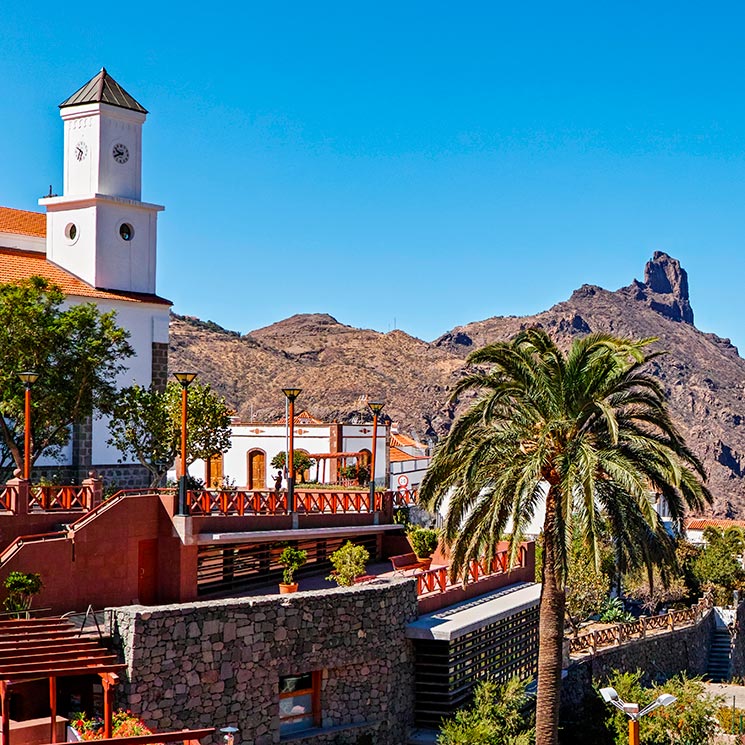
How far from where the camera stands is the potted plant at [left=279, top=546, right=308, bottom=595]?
2366 centimetres

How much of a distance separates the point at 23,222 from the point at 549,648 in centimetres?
2494

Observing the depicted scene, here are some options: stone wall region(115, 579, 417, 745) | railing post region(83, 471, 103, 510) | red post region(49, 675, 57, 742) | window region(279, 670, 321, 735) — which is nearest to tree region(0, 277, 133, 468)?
railing post region(83, 471, 103, 510)

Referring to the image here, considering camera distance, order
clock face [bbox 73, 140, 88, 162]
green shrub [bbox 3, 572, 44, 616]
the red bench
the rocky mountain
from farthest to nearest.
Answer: the rocky mountain < clock face [bbox 73, 140, 88, 162] < the red bench < green shrub [bbox 3, 572, 44, 616]

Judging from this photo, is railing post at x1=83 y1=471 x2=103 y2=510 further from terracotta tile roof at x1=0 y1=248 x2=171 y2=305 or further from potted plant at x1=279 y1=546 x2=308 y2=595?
terracotta tile roof at x1=0 y1=248 x2=171 y2=305

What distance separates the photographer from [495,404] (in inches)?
843

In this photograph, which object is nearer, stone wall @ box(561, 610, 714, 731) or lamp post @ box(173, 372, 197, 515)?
lamp post @ box(173, 372, 197, 515)

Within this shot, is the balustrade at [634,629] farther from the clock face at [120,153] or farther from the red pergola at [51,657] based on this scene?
the clock face at [120,153]

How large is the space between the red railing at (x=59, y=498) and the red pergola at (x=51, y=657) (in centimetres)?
408

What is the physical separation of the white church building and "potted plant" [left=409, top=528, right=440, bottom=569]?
9.32 metres

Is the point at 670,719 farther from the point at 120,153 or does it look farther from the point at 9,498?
the point at 120,153

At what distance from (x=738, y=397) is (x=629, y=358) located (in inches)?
6105

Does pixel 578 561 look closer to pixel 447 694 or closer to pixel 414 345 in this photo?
pixel 447 694

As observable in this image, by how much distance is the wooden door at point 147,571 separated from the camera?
2267 centimetres

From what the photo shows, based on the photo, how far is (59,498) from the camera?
2303cm
